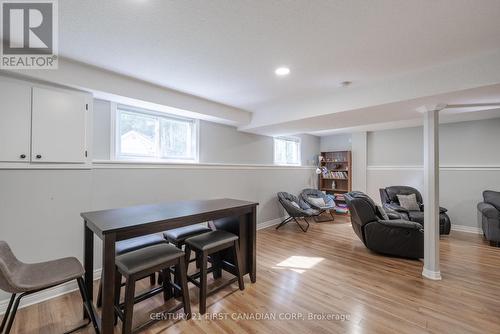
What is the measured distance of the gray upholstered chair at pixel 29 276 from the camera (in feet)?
4.54

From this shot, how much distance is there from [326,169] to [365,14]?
211 inches

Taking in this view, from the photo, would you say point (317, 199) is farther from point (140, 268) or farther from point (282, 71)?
point (140, 268)

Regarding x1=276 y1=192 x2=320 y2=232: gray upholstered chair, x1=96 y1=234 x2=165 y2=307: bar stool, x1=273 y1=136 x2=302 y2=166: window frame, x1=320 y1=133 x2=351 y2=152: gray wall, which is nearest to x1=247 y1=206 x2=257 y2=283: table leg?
x1=96 y1=234 x2=165 y2=307: bar stool

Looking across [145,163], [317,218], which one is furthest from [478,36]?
[317,218]

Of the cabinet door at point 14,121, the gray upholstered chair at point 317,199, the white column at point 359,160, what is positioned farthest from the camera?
the white column at point 359,160

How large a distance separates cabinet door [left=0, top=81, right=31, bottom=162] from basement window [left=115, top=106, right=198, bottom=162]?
2.89 ft

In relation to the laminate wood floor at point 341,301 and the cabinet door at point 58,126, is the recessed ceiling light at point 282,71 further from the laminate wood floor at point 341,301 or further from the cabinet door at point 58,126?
the laminate wood floor at point 341,301

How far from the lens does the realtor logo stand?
153 centimetres

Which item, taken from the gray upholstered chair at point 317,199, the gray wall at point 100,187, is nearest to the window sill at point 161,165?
the gray wall at point 100,187

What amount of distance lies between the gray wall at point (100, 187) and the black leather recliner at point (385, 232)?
2.09 metres

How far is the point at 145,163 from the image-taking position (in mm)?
3090

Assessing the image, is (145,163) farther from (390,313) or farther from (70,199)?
(390,313)

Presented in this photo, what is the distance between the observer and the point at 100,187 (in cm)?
270

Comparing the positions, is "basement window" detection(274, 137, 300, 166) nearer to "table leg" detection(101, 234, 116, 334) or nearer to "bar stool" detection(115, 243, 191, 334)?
"bar stool" detection(115, 243, 191, 334)
